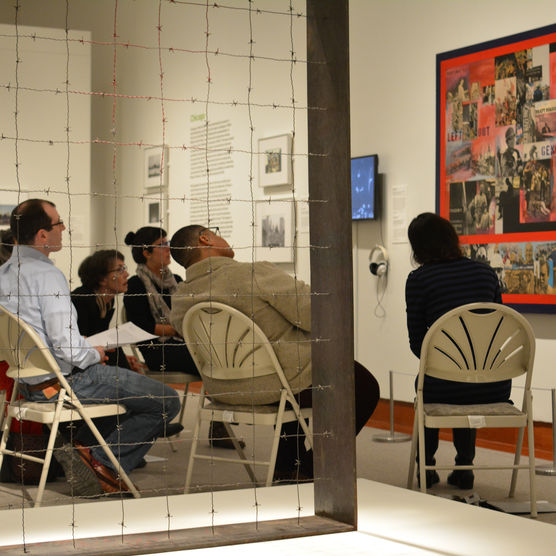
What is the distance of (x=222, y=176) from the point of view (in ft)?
25.2

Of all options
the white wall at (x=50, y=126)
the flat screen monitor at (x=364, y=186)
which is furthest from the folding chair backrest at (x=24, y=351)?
the white wall at (x=50, y=126)

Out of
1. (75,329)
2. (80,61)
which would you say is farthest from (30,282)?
(80,61)

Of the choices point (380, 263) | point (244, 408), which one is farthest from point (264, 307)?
point (380, 263)

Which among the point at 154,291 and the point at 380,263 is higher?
the point at 380,263

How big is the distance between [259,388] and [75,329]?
783mm

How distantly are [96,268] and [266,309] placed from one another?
4.06 ft

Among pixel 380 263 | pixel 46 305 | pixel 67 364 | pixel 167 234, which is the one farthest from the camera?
pixel 167 234

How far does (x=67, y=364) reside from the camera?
12.6 ft

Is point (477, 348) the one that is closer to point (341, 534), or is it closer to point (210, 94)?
point (341, 534)

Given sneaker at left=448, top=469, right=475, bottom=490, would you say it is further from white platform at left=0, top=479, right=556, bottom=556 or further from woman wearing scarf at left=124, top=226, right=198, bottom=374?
woman wearing scarf at left=124, top=226, right=198, bottom=374

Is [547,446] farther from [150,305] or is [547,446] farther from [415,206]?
[150,305]

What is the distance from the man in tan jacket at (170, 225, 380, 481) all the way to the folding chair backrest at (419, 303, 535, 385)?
0.51 metres

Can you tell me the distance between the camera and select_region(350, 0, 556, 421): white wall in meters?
5.68

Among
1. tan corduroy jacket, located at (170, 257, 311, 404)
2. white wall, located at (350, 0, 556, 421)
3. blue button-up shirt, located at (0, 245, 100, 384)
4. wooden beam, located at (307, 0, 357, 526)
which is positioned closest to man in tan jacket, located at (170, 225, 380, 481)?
tan corduroy jacket, located at (170, 257, 311, 404)
